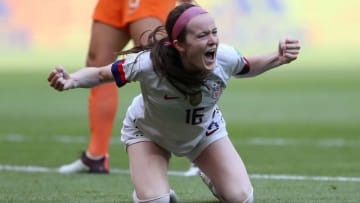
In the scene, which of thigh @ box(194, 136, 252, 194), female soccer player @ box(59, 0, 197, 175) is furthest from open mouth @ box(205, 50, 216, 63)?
female soccer player @ box(59, 0, 197, 175)

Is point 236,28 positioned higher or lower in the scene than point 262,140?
lower

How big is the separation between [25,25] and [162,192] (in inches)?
723

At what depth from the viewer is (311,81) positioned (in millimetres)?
22188

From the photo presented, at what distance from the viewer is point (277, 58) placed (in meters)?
5.85

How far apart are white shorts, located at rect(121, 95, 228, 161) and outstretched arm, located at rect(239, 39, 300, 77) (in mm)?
425

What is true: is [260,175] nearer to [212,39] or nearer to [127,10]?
[127,10]

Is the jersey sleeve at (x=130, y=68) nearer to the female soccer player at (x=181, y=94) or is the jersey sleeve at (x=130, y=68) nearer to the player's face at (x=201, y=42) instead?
the female soccer player at (x=181, y=94)

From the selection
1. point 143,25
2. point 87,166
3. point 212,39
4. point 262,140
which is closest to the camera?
point 212,39

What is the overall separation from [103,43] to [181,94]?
7.31 ft

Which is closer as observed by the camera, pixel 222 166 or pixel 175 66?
pixel 175 66

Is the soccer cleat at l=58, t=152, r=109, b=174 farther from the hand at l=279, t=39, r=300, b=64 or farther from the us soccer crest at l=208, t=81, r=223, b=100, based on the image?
the hand at l=279, t=39, r=300, b=64

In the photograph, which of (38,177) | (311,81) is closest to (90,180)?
(38,177)

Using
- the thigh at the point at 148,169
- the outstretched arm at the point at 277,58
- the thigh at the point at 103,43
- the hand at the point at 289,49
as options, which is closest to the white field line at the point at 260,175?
the thigh at the point at 103,43

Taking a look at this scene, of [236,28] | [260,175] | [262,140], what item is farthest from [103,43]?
[236,28]
